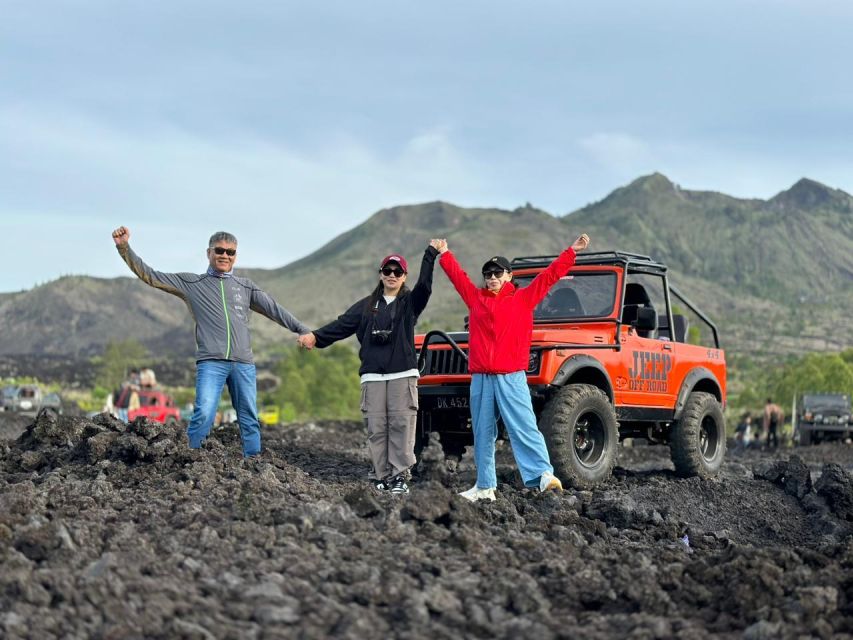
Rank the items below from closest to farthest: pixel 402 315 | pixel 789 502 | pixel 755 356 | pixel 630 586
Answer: pixel 630 586, pixel 402 315, pixel 789 502, pixel 755 356

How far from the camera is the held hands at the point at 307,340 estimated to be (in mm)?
8962

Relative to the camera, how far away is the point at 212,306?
9.33 m

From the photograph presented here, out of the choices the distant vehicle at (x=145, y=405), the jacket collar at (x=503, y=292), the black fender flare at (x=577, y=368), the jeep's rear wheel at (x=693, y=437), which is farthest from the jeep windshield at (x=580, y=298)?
the distant vehicle at (x=145, y=405)

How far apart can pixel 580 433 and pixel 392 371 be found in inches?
94.6

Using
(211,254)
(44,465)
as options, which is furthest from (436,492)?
(44,465)

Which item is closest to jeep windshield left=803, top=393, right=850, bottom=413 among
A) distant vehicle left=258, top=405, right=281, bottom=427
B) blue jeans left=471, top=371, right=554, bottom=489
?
distant vehicle left=258, top=405, right=281, bottom=427

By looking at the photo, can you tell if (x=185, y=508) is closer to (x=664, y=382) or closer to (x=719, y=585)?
(x=719, y=585)

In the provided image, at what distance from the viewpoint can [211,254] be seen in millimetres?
9328

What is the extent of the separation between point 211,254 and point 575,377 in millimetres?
3525

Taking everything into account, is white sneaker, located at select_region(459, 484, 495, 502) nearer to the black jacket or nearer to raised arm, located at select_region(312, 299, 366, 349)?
the black jacket

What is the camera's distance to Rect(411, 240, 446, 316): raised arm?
851 cm

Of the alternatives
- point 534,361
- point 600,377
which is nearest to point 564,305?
point 600,377

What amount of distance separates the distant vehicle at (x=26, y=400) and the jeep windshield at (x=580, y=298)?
84.7 ft

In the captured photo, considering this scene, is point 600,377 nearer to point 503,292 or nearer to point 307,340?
point 503,292
